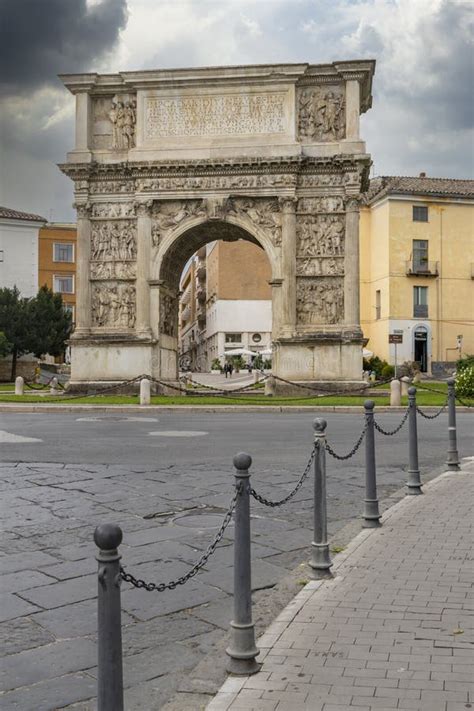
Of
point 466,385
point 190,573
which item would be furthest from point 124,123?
point 190,573

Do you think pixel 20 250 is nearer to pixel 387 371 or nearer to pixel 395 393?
pixel 387 371

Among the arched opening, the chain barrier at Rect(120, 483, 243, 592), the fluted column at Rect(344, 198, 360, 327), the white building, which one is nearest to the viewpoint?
the chain barrier at Rect(120, 483, 243, 592)

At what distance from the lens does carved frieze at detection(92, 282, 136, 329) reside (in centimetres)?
2936

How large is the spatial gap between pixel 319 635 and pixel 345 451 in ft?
25.0

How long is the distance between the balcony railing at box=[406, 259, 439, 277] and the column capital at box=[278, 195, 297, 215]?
26.0m

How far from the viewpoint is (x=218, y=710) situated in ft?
10.5

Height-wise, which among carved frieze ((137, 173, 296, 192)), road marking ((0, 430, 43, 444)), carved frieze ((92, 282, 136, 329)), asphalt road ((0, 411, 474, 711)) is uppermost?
carved frieze ((137, 173, 296, 192))

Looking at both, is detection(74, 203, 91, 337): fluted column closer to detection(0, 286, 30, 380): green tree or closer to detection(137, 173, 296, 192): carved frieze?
detection(137, 173, 296, 192): carved frieze

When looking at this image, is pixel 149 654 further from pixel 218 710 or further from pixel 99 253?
pixel 99 253

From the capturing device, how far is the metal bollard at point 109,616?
260 cm

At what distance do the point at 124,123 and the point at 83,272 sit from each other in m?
5.60

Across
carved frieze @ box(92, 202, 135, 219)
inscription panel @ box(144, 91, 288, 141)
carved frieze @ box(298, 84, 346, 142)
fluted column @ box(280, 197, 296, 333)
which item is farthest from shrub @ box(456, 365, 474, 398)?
carved frieze @ box(92, 202, 135, 219)

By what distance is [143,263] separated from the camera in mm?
28891

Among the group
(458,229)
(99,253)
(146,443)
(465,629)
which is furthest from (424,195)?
(465,629)
